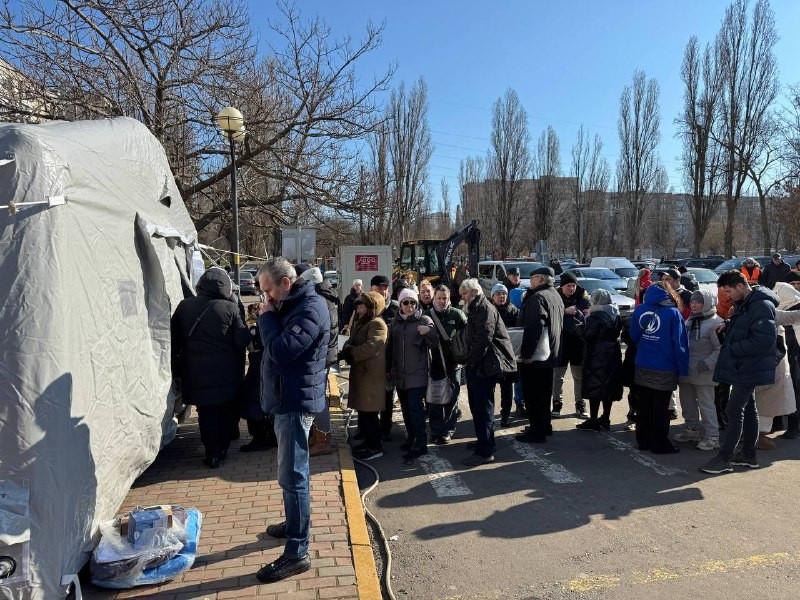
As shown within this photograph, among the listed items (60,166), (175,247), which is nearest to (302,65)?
(175,247)

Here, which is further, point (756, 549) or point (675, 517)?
point (675, 517)

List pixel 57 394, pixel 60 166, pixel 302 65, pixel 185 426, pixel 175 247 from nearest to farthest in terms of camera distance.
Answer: pixel 57 394 → pixel 60 166 → pixel 175 247 → pixel 185 426 → pixel 302 65

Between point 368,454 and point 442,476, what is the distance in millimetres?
997

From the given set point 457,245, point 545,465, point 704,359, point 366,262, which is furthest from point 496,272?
point 545,465

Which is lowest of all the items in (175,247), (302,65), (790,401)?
(790,401)

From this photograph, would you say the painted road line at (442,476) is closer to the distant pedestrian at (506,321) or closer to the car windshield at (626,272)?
the distant pedestrian at (506,321)

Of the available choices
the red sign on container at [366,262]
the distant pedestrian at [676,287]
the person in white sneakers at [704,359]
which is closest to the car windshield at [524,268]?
the red sign on container at [366,262]

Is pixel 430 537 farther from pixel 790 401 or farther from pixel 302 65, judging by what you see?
pixel 302 65

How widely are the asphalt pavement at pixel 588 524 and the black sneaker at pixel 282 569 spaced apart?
66 centimetres

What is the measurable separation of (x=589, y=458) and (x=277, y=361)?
400cm

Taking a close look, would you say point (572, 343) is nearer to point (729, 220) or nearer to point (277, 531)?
point (277, 531)

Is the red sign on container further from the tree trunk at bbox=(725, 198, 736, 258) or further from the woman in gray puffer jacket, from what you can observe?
the tree trunk at bbox=(725, 198, 736, 258)

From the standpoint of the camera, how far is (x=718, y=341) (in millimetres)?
Result: 6199

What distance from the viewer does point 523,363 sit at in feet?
21.4
